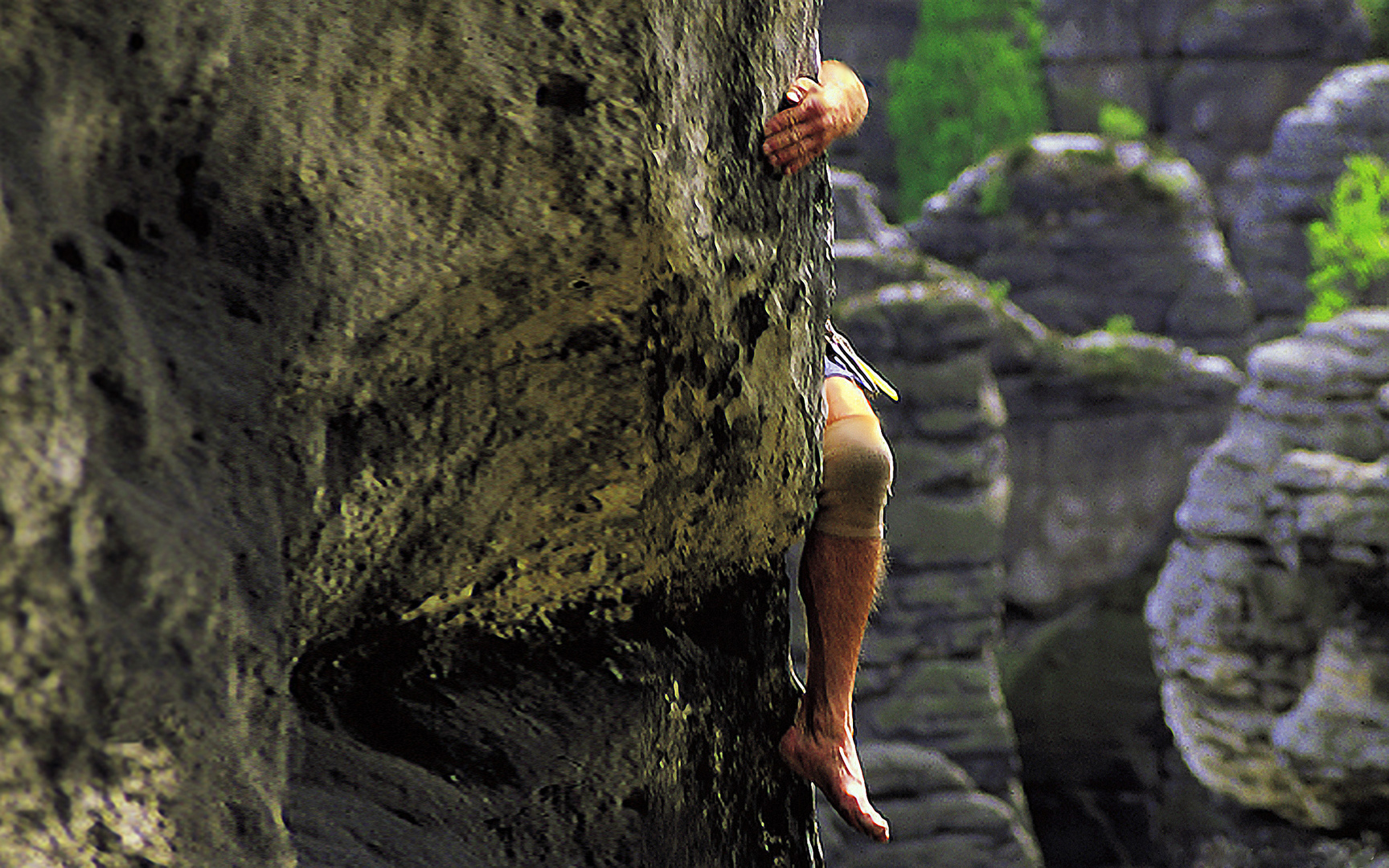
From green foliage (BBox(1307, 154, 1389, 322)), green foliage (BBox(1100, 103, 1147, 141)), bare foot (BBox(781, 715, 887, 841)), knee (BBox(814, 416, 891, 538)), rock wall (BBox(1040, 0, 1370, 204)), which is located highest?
rock wall (BBox(1040, 0, 1370, 204))

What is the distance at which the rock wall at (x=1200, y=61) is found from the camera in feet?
63.3

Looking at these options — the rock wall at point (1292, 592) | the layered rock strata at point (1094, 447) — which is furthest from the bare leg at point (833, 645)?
the layered rock strata at point (1094, 447)

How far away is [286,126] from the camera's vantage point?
165 cm

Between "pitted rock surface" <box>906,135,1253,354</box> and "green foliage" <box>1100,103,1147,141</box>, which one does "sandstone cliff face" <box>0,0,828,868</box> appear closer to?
"pitted rock surface" <box>906,135,1253,354</box>

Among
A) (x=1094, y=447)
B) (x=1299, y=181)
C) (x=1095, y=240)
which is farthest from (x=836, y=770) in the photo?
(x=1299, y=181)

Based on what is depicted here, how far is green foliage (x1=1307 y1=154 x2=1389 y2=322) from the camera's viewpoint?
44.9 feet

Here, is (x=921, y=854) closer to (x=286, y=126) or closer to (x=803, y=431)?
(x=803, y=431)

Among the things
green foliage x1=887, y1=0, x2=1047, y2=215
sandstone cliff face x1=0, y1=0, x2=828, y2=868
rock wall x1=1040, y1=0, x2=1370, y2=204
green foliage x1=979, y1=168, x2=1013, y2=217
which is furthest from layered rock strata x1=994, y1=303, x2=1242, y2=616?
sandstone cliff face x1=0, y1=0, x2=828, y2=868

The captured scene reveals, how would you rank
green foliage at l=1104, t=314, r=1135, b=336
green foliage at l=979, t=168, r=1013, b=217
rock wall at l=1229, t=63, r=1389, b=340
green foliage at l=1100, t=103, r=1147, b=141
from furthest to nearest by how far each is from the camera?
green foliage at l=1100, t=103, r=1147, b=141 < rock wall at l=1229, t=63, r=1389, b=340 < green foliage at l=979, t=168, r=1013, b=217 < green foliage at l=1104, t=314, r=1135, b=336

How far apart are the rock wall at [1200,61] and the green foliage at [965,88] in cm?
57

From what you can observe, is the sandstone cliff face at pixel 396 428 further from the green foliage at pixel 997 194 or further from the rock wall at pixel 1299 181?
the rock wall at pixel 1299 181

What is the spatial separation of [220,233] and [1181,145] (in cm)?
2070

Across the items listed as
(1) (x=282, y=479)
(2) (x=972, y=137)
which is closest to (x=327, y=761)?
(1) (x=282, y=479)

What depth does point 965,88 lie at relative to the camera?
2048 cm
